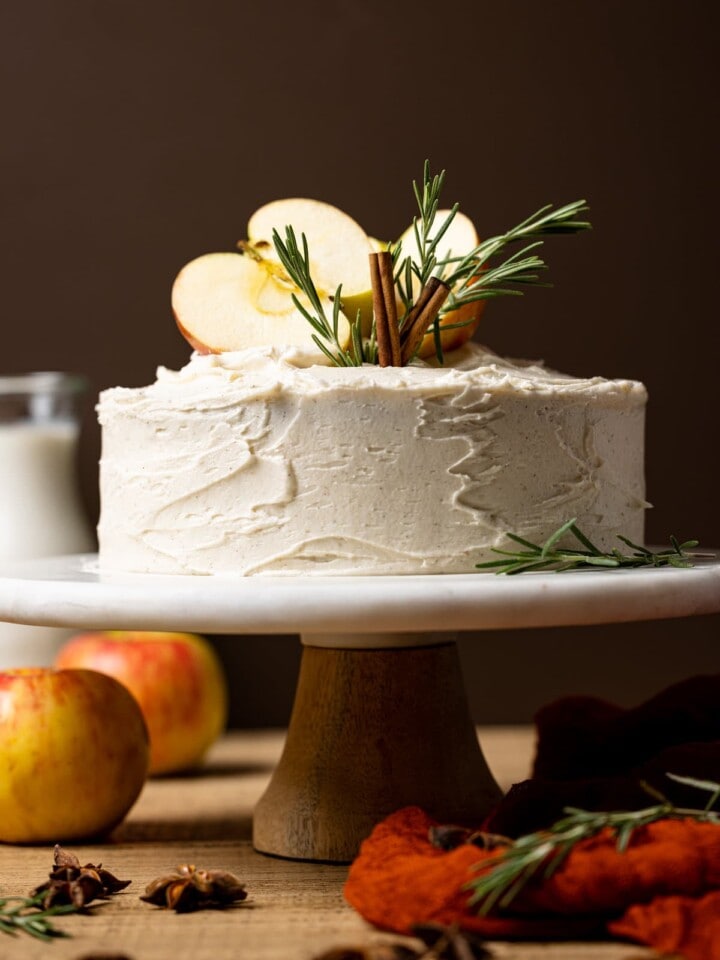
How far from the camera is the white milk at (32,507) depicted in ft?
5.62

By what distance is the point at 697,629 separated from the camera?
201 cm

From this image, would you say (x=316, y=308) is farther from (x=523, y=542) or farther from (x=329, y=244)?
(x=523, y=542)

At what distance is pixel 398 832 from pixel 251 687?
107cm

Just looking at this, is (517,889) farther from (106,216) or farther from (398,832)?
(106,216)

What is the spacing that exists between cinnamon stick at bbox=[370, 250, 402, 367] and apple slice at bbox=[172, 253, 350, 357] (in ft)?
0.21

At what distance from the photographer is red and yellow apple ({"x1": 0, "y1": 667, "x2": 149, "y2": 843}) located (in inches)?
47.5

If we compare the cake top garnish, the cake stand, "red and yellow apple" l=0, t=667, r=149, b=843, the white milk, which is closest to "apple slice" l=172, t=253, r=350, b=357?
the cake top garnish

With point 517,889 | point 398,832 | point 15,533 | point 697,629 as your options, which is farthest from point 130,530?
point 697,629

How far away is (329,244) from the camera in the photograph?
121 cm

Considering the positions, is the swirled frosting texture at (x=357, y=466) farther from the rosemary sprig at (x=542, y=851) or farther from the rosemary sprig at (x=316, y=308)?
the rosemary sprig at (x=542, y=851)

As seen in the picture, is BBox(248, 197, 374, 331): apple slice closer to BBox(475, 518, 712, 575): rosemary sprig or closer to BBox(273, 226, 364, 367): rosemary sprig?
BBox(273, 226, 364, 367): rosemary sprig

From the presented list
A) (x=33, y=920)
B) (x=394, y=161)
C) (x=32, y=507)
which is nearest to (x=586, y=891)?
(x=33, y=920)

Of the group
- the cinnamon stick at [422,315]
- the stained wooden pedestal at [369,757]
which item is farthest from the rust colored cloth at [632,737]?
the cinnamon stick at [422,315]

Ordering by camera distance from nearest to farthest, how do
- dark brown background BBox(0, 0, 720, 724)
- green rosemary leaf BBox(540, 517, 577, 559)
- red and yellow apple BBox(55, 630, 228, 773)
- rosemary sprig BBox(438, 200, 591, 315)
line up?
green rosemary leaf BBox(540, 517, 577, 559)
rosemary sprig BBox(438, 200, 591, 315)
red and yellow apple BBox(55, 630, 228, 773)
dark brown background BBox(0, 0, 720, 724)
